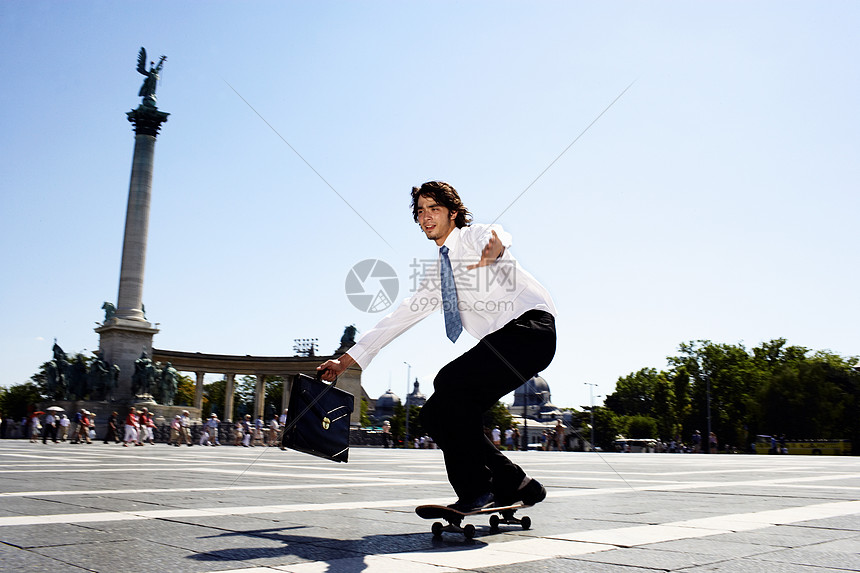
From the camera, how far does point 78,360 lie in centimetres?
3634

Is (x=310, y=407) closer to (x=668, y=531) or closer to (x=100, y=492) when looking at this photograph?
(x=668, y=531)

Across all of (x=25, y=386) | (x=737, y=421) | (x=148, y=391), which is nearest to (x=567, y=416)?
(x=737, y=421)

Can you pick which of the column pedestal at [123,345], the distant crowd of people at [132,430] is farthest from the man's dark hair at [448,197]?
the column pedestal at [123,345]

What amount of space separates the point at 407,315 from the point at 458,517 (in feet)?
4.06

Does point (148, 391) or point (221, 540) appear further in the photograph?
point (148, 391)

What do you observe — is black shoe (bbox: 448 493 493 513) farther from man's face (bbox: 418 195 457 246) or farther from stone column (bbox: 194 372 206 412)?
stone column (bbox: 194 372 206 412)

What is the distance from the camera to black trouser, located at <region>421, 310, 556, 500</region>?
375 cm

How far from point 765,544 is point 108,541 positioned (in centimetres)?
296

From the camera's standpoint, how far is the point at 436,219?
4.09 m

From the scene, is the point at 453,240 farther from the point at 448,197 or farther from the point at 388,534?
the point at 388,534

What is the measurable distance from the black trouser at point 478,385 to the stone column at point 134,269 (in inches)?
1474

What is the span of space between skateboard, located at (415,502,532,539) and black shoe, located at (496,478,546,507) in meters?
0.04

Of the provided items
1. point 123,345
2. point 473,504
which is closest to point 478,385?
point 473,504

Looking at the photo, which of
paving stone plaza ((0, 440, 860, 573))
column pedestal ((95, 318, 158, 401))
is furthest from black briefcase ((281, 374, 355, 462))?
column pedestal ((95, 318, 158, 401))
